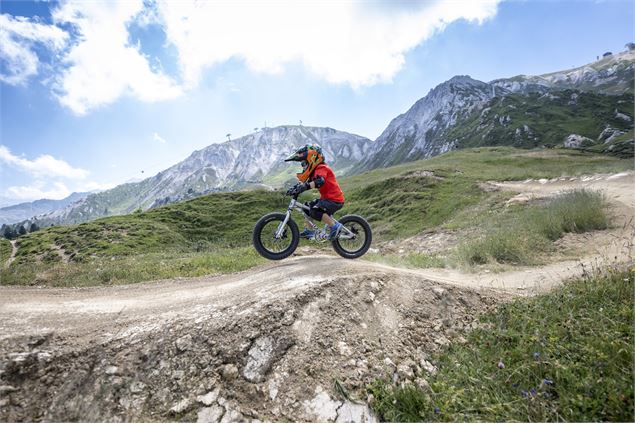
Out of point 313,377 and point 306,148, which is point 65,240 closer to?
point 306,148

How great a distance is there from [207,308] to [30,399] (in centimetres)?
319

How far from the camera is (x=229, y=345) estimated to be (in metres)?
6.27

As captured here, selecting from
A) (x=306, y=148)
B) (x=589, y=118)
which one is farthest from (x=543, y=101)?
(x=306, y=148)

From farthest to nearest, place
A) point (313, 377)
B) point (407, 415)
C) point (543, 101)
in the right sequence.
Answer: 1. point (543, 101)
2. point (313, 377)
3. point (407, 415)

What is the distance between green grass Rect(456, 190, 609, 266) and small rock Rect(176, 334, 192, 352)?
11.1 m

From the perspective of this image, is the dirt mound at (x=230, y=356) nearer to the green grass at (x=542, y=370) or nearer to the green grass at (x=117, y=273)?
the green grass at (x=542, y=370)

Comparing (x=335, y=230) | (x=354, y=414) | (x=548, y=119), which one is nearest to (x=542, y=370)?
(x=354, y=414)

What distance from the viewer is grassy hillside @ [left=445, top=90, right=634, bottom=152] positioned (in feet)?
446

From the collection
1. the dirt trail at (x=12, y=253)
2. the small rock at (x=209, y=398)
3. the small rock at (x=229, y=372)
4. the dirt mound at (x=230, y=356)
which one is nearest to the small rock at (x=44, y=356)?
the dirt mound at (x=230, y=356)

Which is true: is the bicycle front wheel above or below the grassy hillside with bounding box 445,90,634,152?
below

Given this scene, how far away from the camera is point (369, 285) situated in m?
8.65

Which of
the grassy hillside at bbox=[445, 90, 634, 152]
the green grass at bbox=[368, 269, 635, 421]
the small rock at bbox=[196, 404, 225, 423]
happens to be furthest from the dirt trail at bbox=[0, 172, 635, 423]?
the grassy hillside at bbox=[445, 90, 634, 152]

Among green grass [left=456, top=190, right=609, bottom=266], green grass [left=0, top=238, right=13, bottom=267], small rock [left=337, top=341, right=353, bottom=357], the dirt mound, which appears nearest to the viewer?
the dirt mound

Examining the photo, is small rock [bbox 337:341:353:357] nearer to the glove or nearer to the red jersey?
the glove
